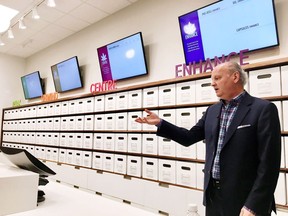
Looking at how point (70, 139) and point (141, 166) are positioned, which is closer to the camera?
point (141, 166)

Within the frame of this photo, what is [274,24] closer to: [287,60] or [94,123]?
[287,60]

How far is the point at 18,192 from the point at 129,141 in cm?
173

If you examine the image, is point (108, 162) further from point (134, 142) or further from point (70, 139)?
point (70, 139)

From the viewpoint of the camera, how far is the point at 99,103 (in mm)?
3131

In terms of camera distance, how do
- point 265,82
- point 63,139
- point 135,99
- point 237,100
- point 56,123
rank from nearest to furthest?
point 237,100 → point 265,82 → point 135,99 → point 63,139 → point 56,123

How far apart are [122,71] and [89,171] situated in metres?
1.41

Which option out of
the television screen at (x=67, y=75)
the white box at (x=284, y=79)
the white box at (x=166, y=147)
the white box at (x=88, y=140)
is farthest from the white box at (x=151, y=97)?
the television screen at (x=67, y=75)

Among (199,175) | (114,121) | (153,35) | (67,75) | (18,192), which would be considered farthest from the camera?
(67,75)

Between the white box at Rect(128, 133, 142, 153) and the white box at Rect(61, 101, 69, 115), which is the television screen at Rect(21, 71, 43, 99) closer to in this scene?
the white box at Rect(61, 101, 69, 115)

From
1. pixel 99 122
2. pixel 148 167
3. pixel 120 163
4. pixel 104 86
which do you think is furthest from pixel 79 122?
pixel 148 167

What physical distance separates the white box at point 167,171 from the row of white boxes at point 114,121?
0.37 meters

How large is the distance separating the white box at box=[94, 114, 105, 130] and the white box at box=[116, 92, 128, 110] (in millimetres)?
336

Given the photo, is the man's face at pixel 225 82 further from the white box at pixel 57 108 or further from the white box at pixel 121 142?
the white box at pixel 57 108

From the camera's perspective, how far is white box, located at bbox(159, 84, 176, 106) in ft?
7.73
